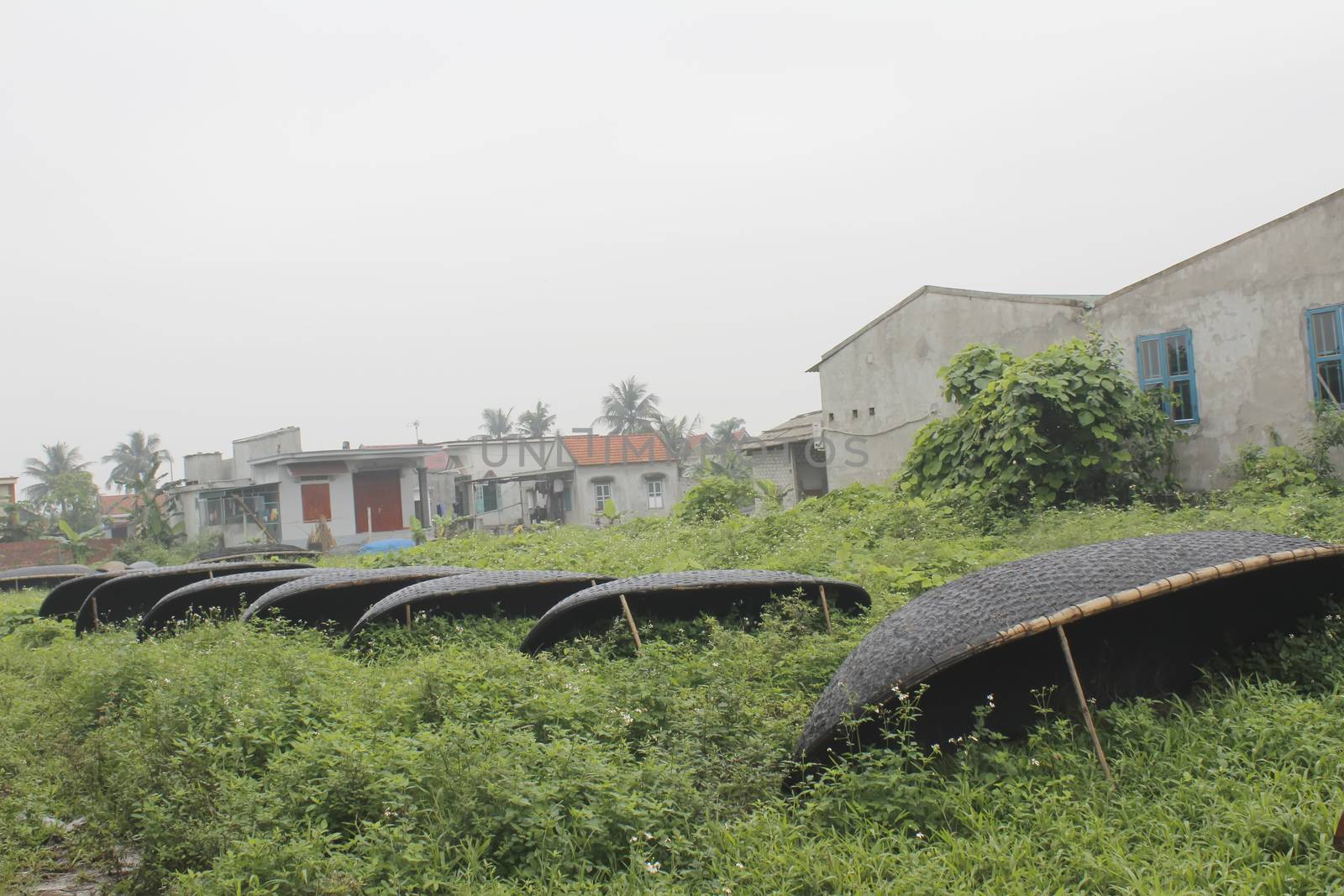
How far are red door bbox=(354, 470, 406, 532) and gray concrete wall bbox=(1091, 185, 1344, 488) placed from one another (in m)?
24.3

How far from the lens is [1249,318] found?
39.4ft

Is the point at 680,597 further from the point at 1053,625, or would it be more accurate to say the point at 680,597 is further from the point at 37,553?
the point at 37,553

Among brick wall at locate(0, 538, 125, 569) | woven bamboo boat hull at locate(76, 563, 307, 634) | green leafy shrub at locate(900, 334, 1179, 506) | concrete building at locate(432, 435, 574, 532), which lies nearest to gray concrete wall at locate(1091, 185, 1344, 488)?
green leafy shrub at locate(900, 334, 1179, 506)

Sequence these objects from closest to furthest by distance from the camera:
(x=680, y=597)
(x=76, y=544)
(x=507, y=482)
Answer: (x=680, y=597)
(x=76, y=544)
(x=507, y=482)

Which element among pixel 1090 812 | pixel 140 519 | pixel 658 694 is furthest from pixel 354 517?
pixel 1090 812

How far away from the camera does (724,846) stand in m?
3.54

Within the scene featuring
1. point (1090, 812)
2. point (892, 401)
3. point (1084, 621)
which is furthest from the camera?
point (892, 401)

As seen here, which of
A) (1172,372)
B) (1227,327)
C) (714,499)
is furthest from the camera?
(714,499)

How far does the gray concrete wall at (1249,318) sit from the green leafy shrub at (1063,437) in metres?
0.53

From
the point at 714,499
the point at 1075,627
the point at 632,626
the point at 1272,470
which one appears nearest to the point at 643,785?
the point at 1075,627

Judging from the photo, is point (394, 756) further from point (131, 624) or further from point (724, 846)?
point (131, 624)

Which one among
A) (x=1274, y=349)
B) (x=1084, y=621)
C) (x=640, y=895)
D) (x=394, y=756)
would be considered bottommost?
(x=640, y=895)

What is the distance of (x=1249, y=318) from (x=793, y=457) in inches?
456

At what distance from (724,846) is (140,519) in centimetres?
3359
